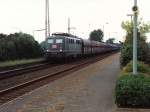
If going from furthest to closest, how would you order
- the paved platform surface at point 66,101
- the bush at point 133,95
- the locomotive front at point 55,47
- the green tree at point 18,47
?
the green tree at point 18,47
the locomotive front at point 55,47
the paved platform surface at point 66,101
the bush at point 133,95

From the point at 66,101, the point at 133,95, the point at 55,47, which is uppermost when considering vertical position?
the point at 55,47

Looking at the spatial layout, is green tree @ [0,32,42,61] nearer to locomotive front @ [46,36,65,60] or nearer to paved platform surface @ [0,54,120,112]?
locomotive front @ [46,36,65,60]

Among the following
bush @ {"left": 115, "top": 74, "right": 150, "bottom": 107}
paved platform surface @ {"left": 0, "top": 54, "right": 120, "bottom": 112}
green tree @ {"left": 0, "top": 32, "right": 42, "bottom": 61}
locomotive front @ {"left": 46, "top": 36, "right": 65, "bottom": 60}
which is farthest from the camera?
green tree @ {"left": 0, "top": 32, "right": 42, "bottom": 61}

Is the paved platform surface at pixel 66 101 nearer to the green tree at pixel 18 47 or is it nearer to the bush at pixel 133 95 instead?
the bush at pixel 133 95

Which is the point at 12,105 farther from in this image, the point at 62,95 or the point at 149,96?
the point at 149,96

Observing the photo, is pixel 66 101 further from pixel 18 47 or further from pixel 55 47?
pixel 18 47

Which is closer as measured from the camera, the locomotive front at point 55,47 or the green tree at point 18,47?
the locomotive front at point 55,47

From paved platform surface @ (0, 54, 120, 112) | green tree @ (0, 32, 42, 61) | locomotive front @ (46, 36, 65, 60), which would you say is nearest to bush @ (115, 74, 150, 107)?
paved platform surface @ (0, 54, 120, 112)

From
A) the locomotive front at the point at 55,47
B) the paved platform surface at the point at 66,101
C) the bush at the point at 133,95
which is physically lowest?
the paved platform surface at the point at 66,101

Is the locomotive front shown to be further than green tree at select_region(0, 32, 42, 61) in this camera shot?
No

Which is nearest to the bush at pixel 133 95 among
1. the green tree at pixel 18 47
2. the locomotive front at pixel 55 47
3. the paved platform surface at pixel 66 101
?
the paved platform surface at pixel 66 101

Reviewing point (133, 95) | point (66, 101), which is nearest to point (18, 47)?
point (66, 101)

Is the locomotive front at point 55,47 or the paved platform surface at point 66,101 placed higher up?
the locomotive front at point 55,47

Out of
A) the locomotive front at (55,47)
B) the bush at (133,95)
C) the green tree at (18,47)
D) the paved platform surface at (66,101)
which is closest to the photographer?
the bush at (133,95)
